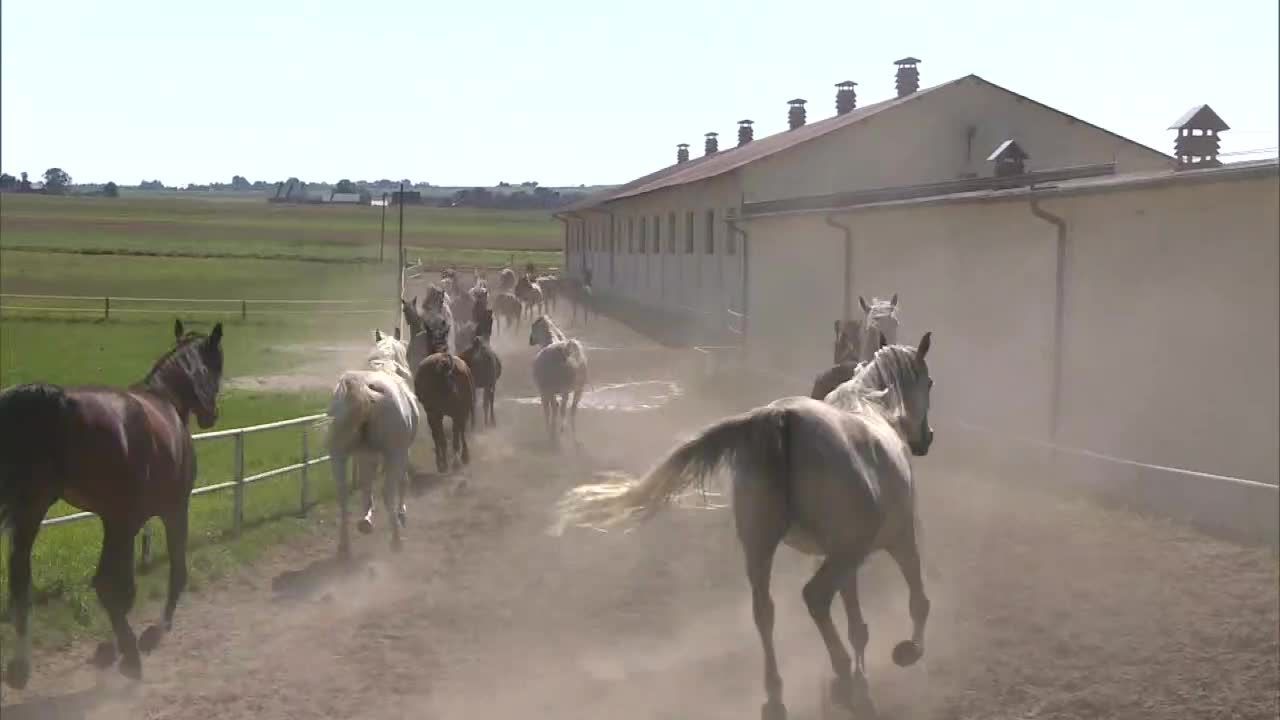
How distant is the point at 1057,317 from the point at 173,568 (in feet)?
33.0

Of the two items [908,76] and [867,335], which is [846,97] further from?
[867,335]

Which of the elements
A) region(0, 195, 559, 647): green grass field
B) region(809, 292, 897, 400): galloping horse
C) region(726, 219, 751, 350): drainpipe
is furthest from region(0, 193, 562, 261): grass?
region(809, 292, 897, 400): galloping horse

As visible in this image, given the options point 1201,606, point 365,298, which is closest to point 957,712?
point 1201,606

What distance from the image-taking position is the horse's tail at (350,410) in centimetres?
944

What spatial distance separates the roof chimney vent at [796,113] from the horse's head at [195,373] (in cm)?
4363

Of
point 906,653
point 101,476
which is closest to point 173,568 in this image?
point 101,476

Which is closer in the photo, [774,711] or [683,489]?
[774,711]

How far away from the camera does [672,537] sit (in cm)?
1030

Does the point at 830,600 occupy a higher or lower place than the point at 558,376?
lower

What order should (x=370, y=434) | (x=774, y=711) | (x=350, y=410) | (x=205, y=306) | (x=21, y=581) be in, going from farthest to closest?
(x=205, y=306) → (x=370, y=434) → (x=350, y=410) → (x=21, y=581) → (x=774, y=711)

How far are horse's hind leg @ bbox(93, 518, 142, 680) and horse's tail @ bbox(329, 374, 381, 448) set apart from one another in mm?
3298

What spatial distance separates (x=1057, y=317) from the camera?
13.7 meters

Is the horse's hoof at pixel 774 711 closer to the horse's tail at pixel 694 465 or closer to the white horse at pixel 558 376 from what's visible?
the horse's tail at pixel 694 465

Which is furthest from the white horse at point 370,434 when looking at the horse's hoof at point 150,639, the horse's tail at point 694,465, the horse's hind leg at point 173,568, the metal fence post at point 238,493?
the horse's tail at point 694,465
